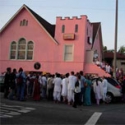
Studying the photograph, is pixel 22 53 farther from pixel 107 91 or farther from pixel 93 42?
pixel 107 91

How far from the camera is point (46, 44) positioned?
32.2 meters

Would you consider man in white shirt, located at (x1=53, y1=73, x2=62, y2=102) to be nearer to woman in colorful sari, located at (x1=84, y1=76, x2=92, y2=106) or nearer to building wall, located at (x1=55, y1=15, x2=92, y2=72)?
woman in colorful sari, located at (x1=84, y1=76, x2=92, y2=106)

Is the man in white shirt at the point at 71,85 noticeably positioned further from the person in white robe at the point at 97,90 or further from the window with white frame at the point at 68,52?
the window with white frame at the point at 68,52

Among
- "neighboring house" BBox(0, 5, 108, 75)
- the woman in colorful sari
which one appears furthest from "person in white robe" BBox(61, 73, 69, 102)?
"neighboring house" BBox(0, 5, 108, 75)

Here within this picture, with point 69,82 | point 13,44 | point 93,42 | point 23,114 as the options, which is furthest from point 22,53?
point 23,114

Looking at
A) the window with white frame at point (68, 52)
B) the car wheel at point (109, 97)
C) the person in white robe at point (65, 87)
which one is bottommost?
the car wheel at point (109, 97)

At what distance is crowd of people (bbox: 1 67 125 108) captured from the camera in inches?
648

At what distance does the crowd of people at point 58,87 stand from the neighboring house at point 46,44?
39.0 feet

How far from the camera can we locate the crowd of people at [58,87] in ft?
54.0

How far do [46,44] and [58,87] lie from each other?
49.5 ft

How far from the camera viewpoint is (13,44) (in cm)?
3375

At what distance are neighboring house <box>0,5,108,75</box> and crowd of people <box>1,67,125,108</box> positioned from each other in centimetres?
1188

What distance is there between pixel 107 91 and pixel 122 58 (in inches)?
1361

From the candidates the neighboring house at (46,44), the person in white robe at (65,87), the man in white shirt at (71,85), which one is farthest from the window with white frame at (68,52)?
the man in white shirt at (71,85)
